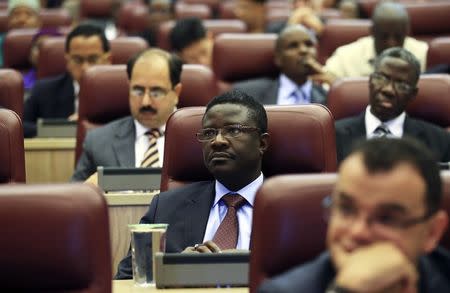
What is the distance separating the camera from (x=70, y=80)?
20.8ft

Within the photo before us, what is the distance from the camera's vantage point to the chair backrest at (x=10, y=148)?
347cm

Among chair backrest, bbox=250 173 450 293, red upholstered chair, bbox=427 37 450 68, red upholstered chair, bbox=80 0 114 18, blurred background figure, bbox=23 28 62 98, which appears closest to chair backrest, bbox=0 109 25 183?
chair backrest, bbox=250 173 450 293

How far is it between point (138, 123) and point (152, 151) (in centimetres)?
17

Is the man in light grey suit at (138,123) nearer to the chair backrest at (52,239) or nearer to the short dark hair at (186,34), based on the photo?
the short dark hair at (186,34)

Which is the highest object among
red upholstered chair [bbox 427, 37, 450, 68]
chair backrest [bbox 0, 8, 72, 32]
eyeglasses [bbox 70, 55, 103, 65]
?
red upholstered chair [bbox 427, 37, 450, 68]

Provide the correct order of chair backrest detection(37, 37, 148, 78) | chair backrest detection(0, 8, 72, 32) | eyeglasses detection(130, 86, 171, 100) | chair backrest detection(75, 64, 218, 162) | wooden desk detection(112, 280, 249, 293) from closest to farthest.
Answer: wooden desk detection(112, 280, 249, 293) → eyeglasses detection(130, 86, 171, 100) → chair backrest detection(75, 64, 218, 162) → chair backrest detection(37, 37, 148, 78) → chair backrest detection(0, 8, 72, 32)

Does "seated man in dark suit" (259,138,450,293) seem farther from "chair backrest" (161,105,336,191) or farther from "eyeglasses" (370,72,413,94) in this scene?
"eyeglasses" (370,72,413,94)

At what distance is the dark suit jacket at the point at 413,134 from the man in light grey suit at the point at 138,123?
0.75m

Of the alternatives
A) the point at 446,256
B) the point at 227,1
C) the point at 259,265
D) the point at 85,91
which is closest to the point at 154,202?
the point at 259,265

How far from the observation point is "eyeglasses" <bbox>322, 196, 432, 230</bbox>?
196 centimetres

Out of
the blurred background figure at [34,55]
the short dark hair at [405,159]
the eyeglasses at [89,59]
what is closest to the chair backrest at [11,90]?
the eyeglasses at [89,59]

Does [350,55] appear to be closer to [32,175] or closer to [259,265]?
[32,175]

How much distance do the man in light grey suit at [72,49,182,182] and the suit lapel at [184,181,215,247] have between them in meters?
1.18

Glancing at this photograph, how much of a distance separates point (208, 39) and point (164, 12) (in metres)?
3.11
